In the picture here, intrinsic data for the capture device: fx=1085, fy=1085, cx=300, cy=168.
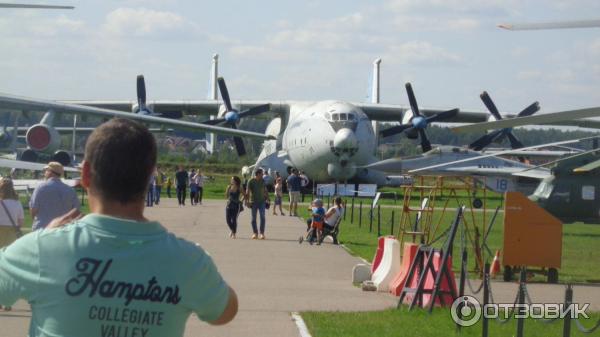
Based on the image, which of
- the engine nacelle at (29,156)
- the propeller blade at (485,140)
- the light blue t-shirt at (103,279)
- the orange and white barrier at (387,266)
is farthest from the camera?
the propeller blade at (485,140)

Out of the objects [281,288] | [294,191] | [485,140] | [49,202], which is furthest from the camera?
[485,140]

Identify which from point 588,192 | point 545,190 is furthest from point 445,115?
point 588,192

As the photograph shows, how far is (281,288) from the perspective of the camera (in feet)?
48.5

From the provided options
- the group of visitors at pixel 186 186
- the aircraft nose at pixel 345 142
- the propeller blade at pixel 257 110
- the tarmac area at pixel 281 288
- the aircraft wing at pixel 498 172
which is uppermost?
the propeller blade at pixel 257 110

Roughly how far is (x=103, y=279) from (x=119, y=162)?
1.22ft

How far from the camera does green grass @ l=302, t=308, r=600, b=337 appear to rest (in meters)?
10.9

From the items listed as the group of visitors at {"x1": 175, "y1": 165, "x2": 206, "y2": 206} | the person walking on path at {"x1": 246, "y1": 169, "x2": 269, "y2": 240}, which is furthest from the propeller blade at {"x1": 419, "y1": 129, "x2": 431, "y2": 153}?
the person walking on path at {"x1": 246, "y1": 169, "x2": 269, "y2": 240}

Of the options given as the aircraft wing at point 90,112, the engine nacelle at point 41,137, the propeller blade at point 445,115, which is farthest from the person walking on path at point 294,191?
the propeller blade at point 445,115

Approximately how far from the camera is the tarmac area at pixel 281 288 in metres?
11.2

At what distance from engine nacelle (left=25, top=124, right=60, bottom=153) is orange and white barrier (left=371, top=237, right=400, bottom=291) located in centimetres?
1932

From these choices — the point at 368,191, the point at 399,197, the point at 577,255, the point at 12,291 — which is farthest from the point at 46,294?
the point at 399,197

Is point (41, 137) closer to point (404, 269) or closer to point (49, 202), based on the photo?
point (404, 269)

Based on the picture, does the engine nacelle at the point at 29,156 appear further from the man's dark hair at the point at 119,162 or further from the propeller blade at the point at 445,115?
the man's dark hair at the point at 119,162

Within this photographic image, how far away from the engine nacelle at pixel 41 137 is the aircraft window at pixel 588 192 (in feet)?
51.4
